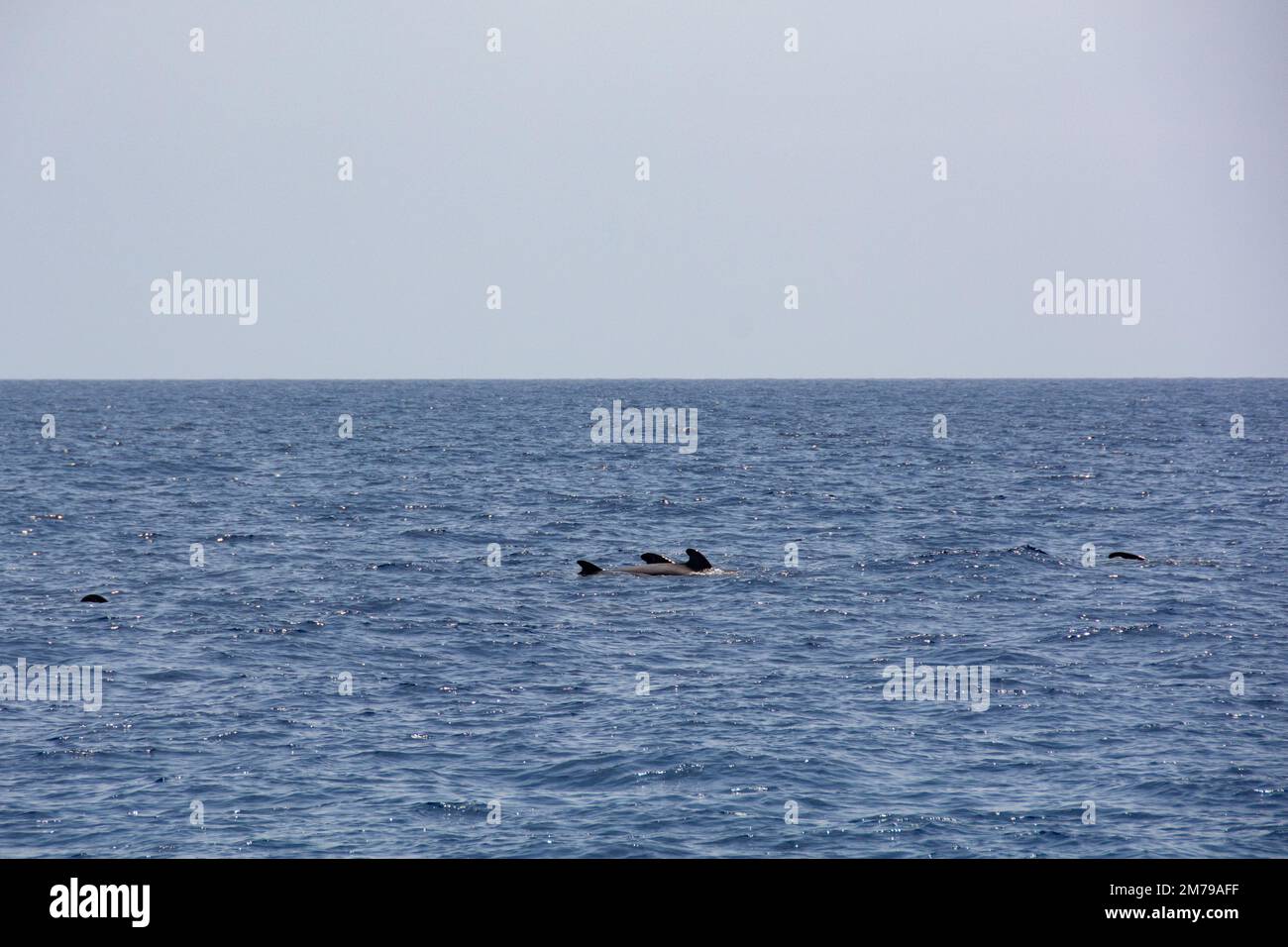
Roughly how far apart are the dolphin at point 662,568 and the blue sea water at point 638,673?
81 centimetres

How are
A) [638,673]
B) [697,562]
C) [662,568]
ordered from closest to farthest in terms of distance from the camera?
[638,673] < [662,568] < [697,562]

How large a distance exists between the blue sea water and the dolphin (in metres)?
0.81

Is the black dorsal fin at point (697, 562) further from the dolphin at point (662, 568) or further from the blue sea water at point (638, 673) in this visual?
the blue sea water at point (638, 673)

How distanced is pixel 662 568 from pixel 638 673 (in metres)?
10.7

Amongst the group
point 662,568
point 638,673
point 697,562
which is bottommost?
point 638,673

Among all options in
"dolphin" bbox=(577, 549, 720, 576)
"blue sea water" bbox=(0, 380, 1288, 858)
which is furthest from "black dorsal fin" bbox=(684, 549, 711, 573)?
"blue sea water" bbox=(0, 380, 1288, 858)

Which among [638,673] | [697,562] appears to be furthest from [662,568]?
[638,673]

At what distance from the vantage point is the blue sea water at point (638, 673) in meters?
14.5

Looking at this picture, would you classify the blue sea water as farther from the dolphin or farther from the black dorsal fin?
the black dorsal fin

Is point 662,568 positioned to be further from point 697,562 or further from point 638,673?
point 638,673

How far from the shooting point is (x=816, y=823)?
14438 millimetres

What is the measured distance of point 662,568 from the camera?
32.1 m

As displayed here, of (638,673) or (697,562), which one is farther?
(697,562)
